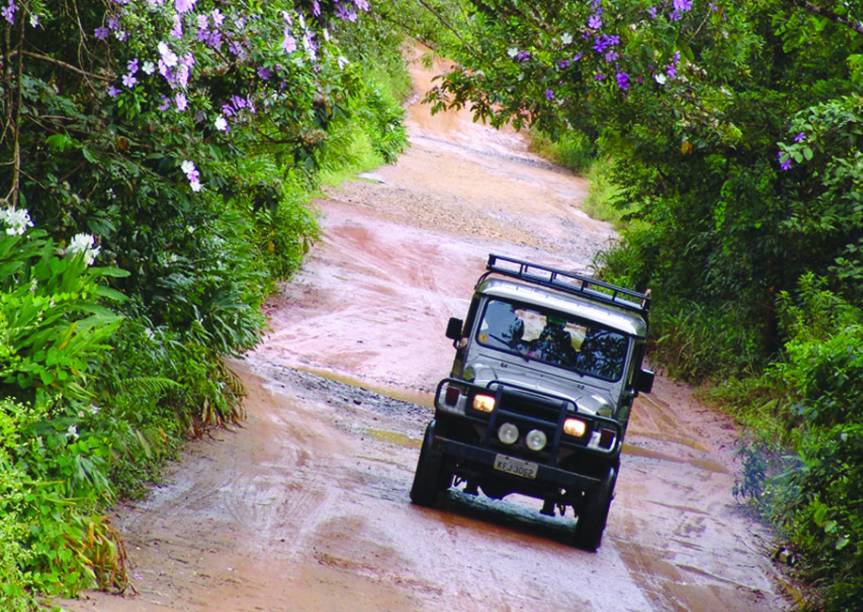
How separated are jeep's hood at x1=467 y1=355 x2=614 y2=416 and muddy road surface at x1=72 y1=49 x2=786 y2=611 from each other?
1.18 metres

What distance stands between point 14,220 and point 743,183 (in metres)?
14.8

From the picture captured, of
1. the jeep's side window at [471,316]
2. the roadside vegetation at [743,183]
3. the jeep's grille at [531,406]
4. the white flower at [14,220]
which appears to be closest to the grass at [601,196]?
the roadside vegetation at [743,183]

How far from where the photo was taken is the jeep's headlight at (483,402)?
1070cm

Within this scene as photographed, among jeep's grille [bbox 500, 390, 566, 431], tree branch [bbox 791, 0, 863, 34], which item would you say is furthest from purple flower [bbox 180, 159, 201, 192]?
tree branch [bbox 791, 0, 863, 34]

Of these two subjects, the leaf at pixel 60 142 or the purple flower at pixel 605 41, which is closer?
the leaf at pixel 60 142

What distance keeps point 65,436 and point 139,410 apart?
313cm

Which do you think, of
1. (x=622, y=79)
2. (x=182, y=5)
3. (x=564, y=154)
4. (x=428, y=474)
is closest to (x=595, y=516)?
(x=428, y=474)

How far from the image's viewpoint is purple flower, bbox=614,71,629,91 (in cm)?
1019

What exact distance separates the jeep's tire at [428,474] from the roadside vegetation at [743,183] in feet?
9.20

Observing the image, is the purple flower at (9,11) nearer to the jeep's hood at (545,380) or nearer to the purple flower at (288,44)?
the purple flower at (288,44)

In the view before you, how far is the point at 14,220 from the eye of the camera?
25.2 feet

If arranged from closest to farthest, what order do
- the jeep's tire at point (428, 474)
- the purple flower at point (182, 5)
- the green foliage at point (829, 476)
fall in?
the purple flower at point (182, 5), the green foliage at point (829, 476), the jeep's tire at point (428, 474)

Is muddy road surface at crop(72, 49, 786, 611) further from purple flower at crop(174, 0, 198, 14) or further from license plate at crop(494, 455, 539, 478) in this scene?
purple flower at crop(174, 0, 198, 14)

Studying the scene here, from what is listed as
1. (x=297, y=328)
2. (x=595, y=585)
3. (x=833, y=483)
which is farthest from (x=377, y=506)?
(x=297, y=328)
